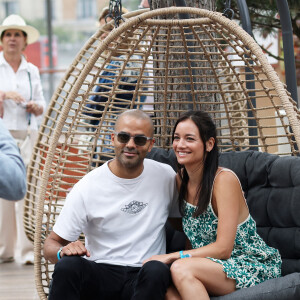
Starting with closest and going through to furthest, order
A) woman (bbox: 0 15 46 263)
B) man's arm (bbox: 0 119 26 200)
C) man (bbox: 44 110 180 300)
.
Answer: man's arm (bbox: 0 119 26 200), man (bbox: 44 110 180 300), woman (bbox: 0 15 46 263)

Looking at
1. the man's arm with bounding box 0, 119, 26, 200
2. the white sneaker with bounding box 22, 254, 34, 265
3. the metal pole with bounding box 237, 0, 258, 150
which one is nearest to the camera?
the man's arm with bounding box 0, 119, 26, 200

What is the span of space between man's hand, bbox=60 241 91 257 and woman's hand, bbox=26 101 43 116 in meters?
2.52

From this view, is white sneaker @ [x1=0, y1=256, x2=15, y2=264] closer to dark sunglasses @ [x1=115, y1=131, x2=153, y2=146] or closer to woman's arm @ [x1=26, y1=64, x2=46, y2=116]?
woman's arm @ [x1=26, y1=64, x2=46, y2=116]

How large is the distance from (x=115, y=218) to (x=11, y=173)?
0.99 meters

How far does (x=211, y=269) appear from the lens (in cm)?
268

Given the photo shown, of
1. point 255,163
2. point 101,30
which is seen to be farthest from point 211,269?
point 101,30

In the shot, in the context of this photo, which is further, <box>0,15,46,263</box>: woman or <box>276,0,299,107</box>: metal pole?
<box>0,15,46,263</box>: woman

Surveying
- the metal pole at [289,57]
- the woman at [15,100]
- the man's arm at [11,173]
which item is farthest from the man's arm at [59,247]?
the woman at [15,100]

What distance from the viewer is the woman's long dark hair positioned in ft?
9.42

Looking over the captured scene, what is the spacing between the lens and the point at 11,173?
202 centimetres

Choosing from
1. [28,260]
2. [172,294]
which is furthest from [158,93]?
[28,260]

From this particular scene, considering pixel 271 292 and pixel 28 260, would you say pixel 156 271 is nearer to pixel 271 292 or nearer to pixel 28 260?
pixel 271 292

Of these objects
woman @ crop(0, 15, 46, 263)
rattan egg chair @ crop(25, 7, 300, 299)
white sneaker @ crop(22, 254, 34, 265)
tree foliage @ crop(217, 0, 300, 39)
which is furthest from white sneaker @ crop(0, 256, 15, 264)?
tree foliage @ crop(217, 0, 300, 39)

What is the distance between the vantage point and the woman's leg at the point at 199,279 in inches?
103
